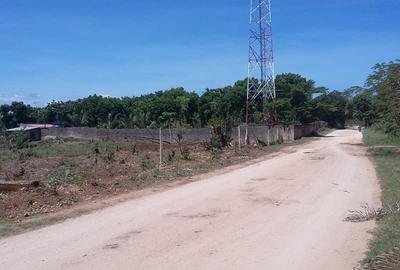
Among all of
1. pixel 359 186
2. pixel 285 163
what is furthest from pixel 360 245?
pixel 285 163

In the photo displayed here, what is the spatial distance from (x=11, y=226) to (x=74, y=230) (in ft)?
5.04

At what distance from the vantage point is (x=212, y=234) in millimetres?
9445

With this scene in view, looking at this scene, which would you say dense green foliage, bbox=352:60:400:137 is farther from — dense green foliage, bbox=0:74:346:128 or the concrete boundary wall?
dense green foliage, bbox=0:74:346:128

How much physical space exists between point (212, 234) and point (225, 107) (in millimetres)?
60688

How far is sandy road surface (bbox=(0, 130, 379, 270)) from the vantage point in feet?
25.0

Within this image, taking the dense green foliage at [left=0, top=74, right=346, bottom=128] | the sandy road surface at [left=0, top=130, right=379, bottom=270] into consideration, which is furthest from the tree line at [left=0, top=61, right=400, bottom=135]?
the sandy road surface at [left=0, top=130, right=379, bottom=270]

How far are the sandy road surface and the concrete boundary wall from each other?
809 inches

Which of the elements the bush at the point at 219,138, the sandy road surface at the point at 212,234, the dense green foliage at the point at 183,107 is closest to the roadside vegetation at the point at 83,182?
the sandy road surface at the point at 212,234

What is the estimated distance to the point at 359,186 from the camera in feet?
53.8

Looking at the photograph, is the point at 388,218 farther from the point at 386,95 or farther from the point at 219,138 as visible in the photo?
the point at 219,138

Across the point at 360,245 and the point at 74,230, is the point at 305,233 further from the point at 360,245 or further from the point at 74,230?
the point at 74,230

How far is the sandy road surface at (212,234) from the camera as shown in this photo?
25.0 ft

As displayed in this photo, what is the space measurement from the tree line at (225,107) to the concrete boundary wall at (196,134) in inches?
67.4

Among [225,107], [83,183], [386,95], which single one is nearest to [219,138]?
[386,95]
